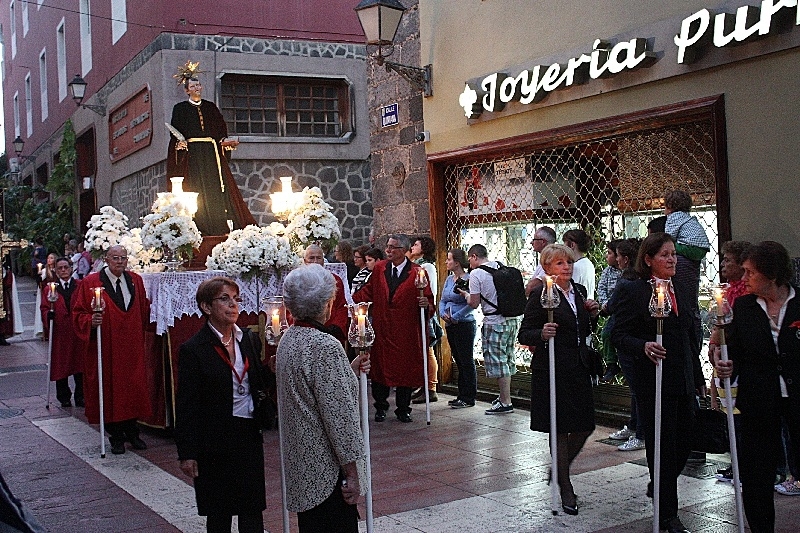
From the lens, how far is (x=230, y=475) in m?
4.67

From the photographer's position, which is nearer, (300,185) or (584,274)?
(584,274)

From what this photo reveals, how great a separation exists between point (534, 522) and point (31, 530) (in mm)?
4143

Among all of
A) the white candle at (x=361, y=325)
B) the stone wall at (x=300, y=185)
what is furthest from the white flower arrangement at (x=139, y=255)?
the stone wall at (x=300, y=185)

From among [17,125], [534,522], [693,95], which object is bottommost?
[534,522]

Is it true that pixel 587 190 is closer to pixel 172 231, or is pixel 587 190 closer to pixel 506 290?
pixel 506 290

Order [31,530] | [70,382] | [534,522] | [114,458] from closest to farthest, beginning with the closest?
[31,530] → [534,522] → [114,458] → [70,382]

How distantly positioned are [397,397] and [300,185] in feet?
30.5

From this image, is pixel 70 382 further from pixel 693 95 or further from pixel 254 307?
pixel 693 95

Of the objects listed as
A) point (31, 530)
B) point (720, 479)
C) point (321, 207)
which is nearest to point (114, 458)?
point (321, 207)

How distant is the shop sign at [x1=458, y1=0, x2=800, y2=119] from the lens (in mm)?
6930

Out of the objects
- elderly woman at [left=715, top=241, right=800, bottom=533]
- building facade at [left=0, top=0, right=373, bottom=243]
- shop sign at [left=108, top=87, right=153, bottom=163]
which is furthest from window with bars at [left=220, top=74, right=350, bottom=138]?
elderly woman at [left=715, top=241, right=800, bottom=533]

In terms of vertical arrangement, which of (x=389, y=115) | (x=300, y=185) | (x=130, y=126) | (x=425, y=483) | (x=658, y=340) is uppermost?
(x=130, y=126)

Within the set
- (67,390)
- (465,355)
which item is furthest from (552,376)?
(67,390)

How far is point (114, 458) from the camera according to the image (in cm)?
812
